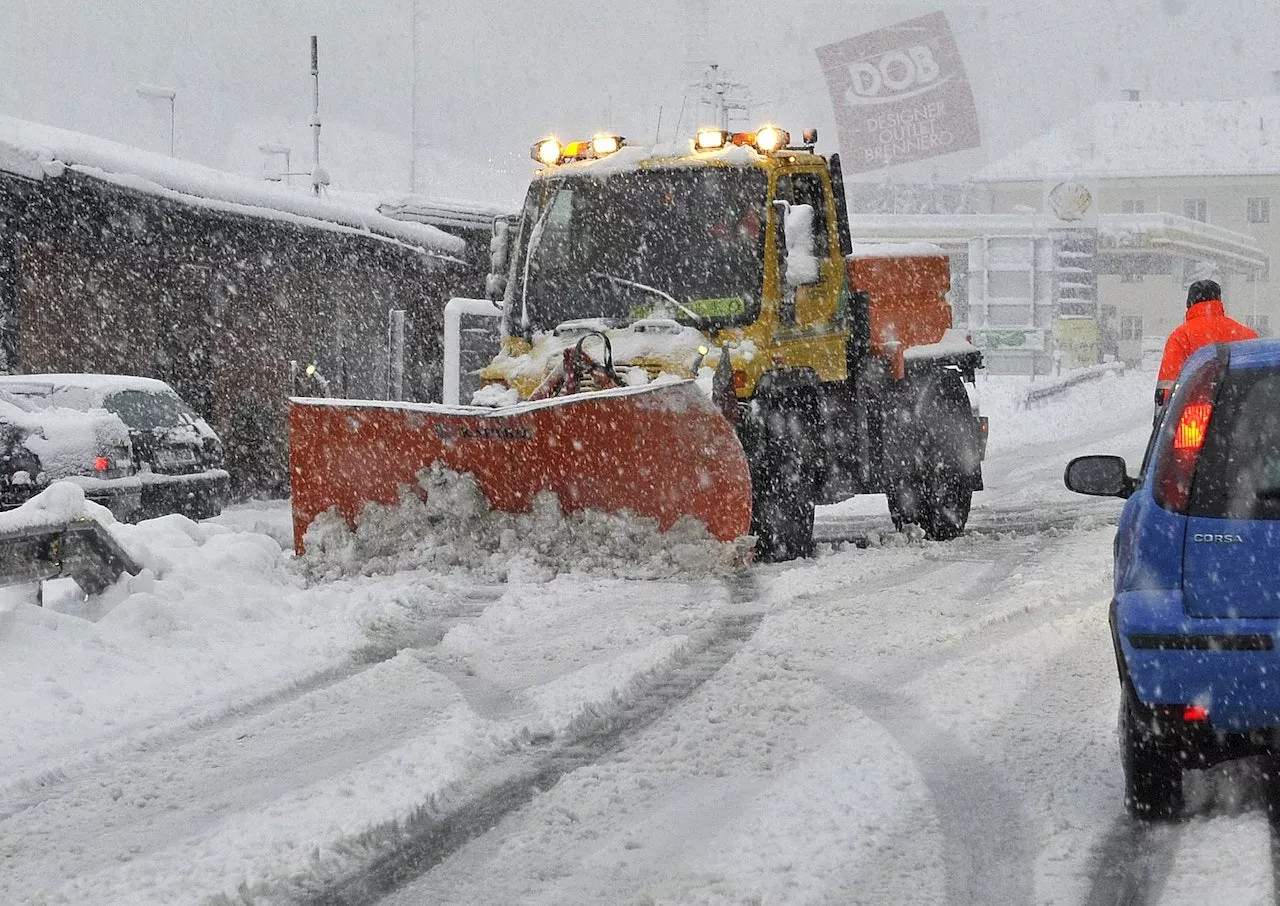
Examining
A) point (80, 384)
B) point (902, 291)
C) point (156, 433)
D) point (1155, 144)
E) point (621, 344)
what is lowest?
point (156, 433)

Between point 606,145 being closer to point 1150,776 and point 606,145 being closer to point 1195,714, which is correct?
point 1150,776

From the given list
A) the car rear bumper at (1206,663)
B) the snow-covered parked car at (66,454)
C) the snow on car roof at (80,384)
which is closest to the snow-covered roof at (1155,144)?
the snow on car roof at (80,384)

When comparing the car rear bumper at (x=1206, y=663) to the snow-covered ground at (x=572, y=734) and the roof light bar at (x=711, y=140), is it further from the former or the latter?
the roof light bar at (x=711, y=140)

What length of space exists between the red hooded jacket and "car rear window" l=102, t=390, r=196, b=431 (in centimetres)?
711

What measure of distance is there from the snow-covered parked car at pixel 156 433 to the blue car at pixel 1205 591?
27.8 ft

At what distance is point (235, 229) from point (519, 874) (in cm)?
1472

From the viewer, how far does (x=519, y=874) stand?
387cm

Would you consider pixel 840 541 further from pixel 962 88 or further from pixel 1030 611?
pixel 962 88

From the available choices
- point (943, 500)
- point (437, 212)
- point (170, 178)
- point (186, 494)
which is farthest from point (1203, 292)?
point (437, 212)

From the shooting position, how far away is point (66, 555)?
6.90 meters

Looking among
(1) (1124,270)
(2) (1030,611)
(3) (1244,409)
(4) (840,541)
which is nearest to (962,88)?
(1) (1124,270)

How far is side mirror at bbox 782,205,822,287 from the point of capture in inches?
370

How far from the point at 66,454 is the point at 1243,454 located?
8276 millimetres

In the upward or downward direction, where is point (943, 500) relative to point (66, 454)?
downward
